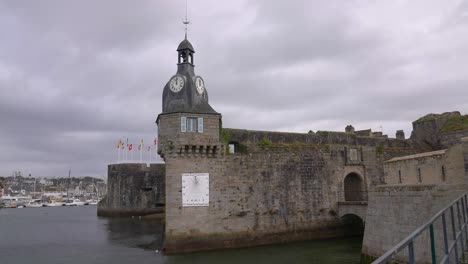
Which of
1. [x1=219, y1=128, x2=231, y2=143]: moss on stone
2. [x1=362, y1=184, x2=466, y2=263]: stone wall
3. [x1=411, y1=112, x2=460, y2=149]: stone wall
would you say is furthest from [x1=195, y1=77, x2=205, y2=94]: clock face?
[x1=411, y1=112, x2=460, y2=149]: stone wall

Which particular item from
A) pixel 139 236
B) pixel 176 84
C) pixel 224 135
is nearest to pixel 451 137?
pixel 224 135

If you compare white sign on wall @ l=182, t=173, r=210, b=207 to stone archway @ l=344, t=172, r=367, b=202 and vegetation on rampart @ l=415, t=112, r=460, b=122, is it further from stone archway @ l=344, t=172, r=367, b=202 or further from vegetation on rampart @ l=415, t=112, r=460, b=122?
vegetation on rampart @ l=415, t=112, r=460, b=122

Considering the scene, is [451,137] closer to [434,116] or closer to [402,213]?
[434,116]

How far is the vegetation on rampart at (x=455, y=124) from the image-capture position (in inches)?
1087

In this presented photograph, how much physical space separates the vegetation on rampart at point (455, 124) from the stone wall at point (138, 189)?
2776 cm

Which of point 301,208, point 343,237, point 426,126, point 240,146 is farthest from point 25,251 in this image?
point 426,126

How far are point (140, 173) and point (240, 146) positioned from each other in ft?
72.8

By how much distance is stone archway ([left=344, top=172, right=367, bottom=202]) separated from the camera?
973 inches

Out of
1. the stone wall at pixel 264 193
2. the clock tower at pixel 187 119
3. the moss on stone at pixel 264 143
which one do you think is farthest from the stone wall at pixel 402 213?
the clock tower at pixel 187 119

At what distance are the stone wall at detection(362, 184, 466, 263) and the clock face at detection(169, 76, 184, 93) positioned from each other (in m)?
11.4

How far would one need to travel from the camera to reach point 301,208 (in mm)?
21984

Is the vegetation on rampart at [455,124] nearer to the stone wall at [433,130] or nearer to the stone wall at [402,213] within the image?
the stone wall at [433,130]

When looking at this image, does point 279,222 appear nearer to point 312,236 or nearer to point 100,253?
point 312,236

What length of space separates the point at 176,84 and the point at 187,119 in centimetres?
239
